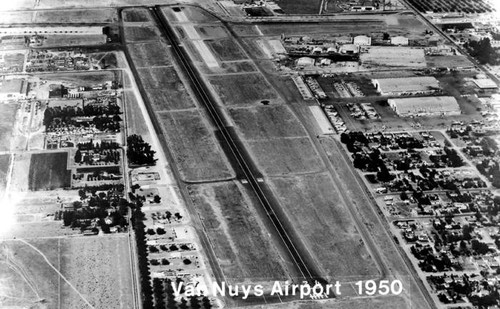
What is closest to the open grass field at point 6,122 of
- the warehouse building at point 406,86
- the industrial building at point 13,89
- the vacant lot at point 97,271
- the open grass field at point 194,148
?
the industrial building at point 13,89

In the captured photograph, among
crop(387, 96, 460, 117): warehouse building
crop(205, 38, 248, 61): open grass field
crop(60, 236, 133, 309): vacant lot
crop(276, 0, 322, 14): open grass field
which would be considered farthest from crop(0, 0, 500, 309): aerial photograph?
crop(276, 0, 322, 14): open grass field

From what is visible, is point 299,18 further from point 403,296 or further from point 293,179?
point 403,296

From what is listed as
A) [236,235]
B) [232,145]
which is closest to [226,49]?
[232,145]

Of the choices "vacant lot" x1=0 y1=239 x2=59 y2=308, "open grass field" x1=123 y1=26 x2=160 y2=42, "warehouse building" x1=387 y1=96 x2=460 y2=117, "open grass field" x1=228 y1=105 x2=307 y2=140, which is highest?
"open grass field" x1=123 y1=26 x2=160 y2=42

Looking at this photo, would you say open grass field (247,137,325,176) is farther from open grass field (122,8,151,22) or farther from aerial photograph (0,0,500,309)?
open grass field (122,8,151,22)

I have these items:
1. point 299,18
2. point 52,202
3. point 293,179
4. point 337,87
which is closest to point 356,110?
point 337,87

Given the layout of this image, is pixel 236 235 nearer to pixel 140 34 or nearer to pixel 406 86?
pixel 406 86
